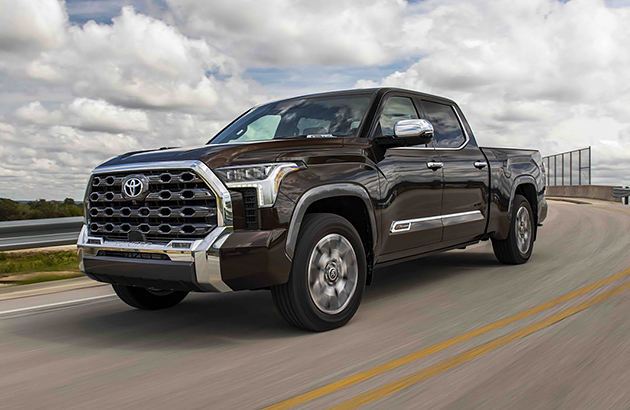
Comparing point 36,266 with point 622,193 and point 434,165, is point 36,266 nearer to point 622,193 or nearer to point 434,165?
point 434,165

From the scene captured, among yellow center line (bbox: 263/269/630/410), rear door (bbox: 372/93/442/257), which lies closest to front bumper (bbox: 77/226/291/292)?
yellow center line (bbox: 263/269/630/410)

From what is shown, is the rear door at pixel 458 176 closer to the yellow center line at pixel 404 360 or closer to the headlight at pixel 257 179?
the yellow center line at pixel 404 360

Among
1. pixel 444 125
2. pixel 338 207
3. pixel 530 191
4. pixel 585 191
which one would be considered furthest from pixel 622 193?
pixel 338 207

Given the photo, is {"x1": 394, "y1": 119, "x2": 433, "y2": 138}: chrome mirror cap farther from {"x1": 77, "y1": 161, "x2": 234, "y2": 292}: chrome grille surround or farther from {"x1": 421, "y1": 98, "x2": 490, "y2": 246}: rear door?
{"x1": 77, "y1": 161, "x2": 234, "y2": 292}: chrome grille surround

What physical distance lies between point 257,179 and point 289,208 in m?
0.30

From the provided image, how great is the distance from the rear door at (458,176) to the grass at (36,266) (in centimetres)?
451

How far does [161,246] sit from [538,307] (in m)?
3.08

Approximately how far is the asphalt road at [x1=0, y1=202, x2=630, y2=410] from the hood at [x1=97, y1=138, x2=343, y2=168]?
1.28 m

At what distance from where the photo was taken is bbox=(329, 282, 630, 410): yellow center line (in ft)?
10.7

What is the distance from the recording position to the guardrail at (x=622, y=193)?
3068cm

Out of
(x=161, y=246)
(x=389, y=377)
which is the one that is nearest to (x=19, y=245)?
(x=161, y=246)

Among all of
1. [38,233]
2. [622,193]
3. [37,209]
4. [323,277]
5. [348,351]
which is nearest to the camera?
[348,351]

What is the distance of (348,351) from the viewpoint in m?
4.18

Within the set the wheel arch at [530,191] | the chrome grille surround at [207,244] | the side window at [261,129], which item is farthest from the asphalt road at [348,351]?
the wheel arch at [530,191]
